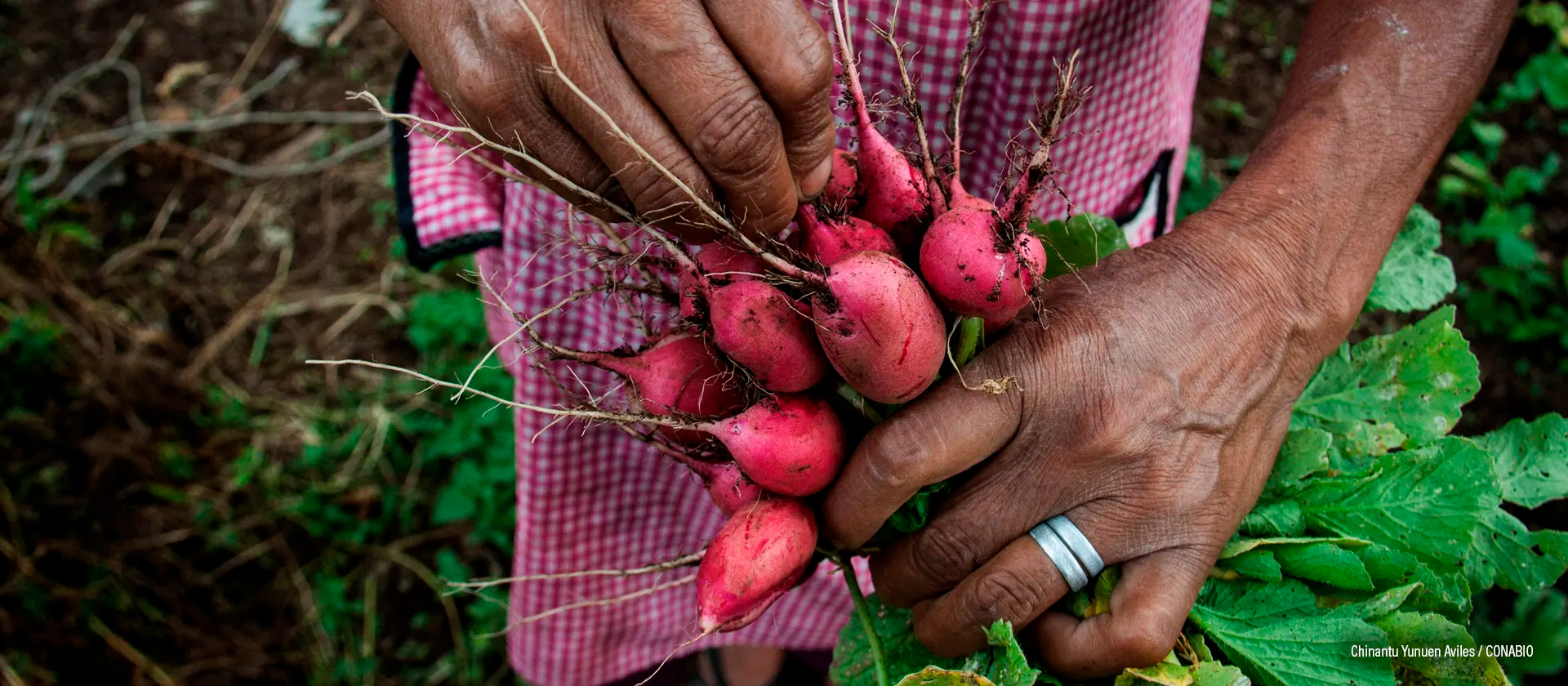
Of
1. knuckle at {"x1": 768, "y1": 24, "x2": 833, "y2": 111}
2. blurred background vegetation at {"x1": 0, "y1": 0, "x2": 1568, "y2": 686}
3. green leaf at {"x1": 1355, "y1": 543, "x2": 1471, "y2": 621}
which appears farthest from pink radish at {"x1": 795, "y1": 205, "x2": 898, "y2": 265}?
blurred background vegetation at {"x1": 0, "y1": 0, "x2": 1568, "y2": 686}

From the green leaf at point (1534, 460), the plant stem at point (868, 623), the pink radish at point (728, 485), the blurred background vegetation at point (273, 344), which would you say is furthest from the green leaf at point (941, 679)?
the blurred background vegetation at point (273, 344)

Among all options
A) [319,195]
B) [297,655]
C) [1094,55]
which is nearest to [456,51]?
[1094,55]

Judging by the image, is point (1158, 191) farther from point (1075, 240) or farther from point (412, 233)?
point (412, 233)

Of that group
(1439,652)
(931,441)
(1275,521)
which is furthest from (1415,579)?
(931,441)

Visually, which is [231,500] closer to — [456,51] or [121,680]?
[121,680]

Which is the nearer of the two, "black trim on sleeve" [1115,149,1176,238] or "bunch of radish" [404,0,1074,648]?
"bunch of radish" [404,0,1074,648]

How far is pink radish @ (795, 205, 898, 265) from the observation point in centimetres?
131

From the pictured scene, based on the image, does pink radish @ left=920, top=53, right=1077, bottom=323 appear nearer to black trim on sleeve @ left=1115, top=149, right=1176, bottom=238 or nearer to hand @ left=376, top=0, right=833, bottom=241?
hand @ left=376, top=0, right=833, bottom=241

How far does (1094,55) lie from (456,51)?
1206 mm

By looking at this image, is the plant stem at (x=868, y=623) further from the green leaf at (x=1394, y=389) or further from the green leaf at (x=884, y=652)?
the green leaf at (x=1394, y=389)

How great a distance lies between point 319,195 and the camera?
4012 mm

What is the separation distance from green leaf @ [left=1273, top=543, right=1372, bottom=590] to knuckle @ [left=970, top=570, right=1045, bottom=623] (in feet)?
1.54

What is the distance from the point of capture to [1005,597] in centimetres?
132

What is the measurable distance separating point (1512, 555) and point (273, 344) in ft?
13.1
